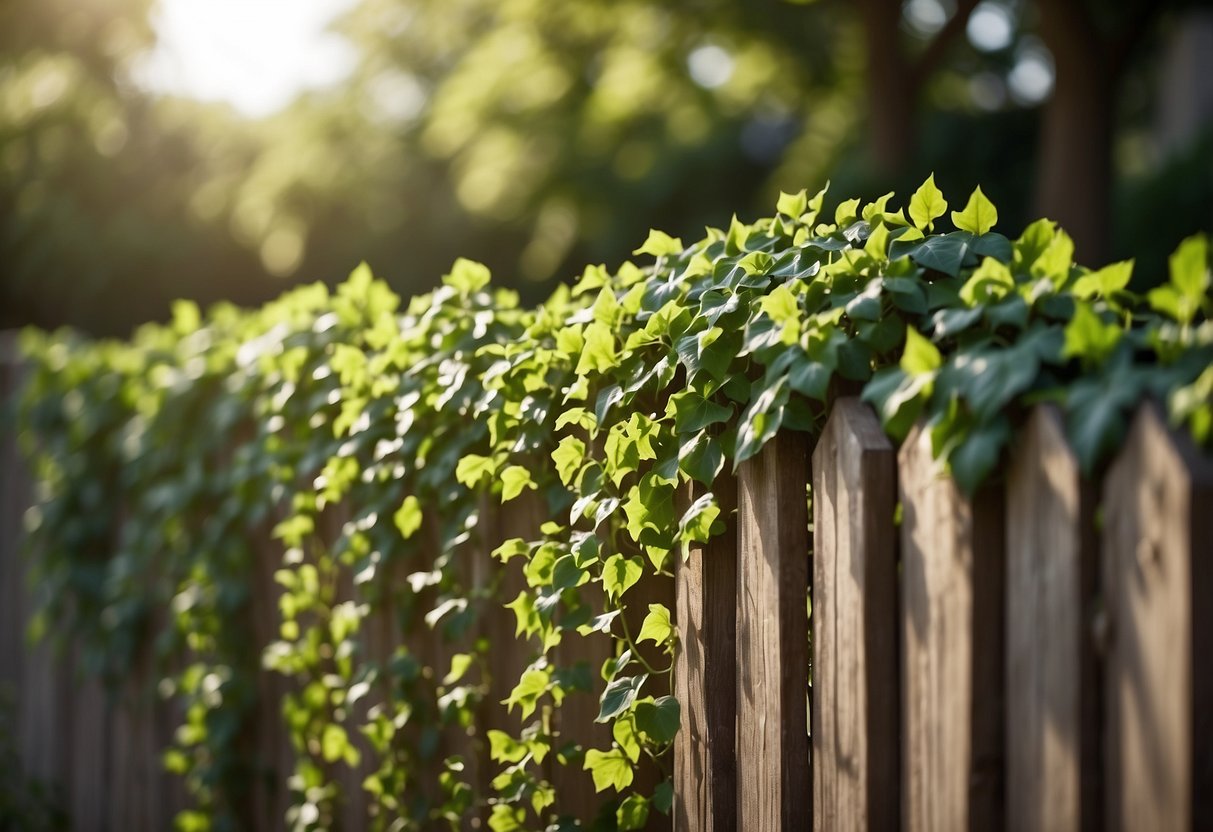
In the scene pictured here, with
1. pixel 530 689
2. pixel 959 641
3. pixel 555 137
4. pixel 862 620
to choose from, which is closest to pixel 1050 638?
pixel 959 641

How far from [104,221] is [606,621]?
79.0 feet

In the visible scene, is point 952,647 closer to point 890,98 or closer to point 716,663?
point 716,663

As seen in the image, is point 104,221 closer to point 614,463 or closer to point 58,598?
point 58,598

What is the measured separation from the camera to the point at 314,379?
315 cm

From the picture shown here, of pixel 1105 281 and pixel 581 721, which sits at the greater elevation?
pixel 1105 281

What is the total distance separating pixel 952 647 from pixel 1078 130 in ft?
29.3

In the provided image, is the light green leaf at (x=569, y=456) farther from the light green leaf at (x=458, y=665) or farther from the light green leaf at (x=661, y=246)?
the light green leaf at (x=458, y=665)

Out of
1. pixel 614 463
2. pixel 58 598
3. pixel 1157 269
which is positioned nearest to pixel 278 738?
pixel 58 598

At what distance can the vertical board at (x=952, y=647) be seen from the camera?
1590 millimetres

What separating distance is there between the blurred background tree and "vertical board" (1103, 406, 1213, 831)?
27.3 ft

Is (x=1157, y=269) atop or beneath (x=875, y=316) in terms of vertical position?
atop

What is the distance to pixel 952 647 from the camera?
162cm

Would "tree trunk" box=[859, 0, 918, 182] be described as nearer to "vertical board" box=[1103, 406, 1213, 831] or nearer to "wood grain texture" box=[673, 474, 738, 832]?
"wood grain texture" box=[673, 474, 738, 832]

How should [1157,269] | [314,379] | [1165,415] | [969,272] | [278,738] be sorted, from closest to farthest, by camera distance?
[1165,415] < [969,272] < [314,379] < [278,738] < [1157,269]
